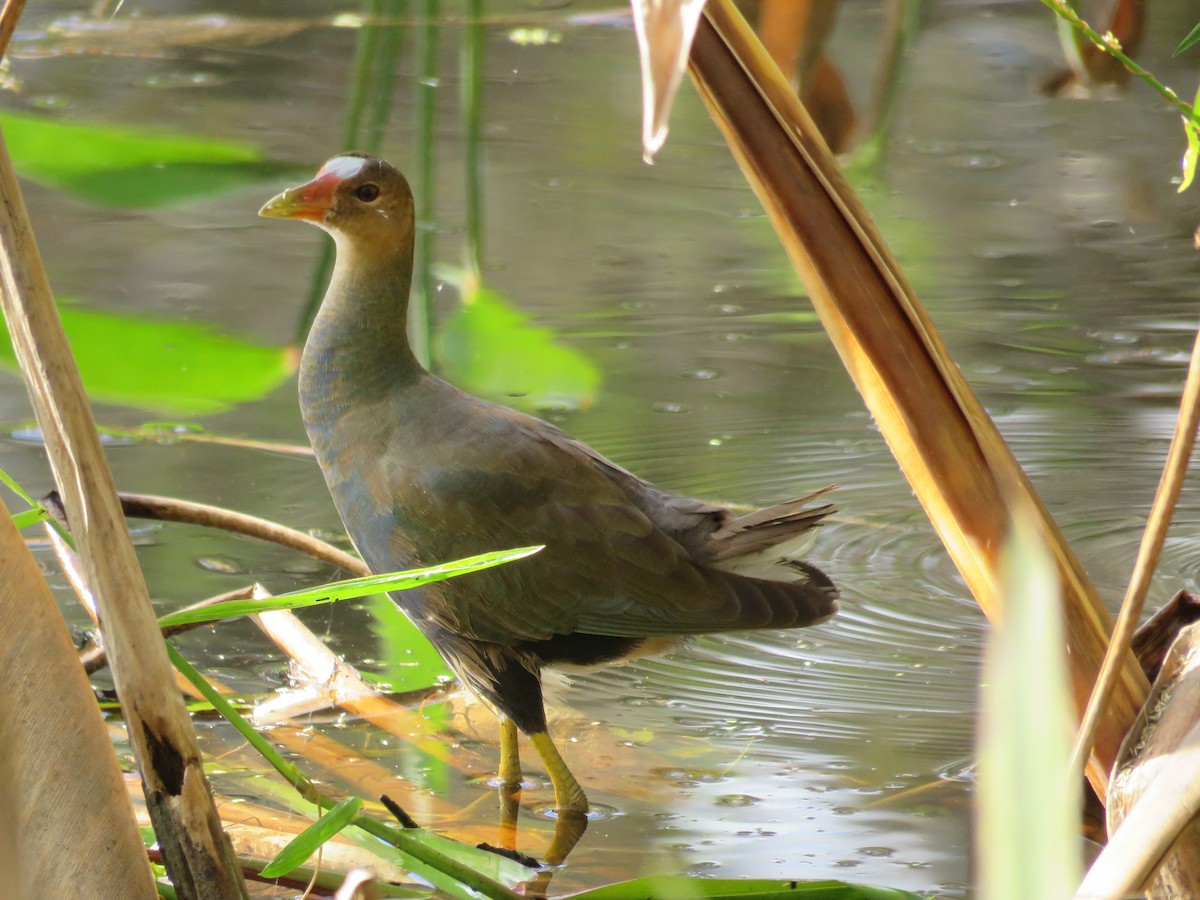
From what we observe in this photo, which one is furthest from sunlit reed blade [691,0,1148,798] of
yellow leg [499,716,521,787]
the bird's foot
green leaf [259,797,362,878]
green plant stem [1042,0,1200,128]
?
yellow leg [499,716,521,787]

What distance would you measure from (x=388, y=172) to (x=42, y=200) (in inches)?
87.7

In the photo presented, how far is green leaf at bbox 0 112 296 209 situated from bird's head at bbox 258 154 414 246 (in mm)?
158

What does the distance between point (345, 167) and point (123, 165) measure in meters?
0.34

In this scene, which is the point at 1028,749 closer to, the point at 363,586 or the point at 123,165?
the point at 363,586

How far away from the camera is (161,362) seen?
202cm

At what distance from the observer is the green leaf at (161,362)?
1.94 meters

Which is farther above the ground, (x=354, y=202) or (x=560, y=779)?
(x=354, y=202)

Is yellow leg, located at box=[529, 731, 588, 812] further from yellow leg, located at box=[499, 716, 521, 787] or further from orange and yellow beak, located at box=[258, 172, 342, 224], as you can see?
orange and yellow beak, located at box=[258, 172, 342, 224]

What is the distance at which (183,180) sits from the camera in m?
1.67

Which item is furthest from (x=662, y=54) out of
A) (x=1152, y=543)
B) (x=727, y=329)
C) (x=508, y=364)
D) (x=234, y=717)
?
(x=727, y=329)

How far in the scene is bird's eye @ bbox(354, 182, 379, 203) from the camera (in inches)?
A: 75.4

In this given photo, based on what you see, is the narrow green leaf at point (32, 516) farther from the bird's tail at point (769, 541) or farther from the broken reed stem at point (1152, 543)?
the bird's tail at point (769, 541)

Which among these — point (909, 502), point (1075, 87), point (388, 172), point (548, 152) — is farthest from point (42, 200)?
point (1075, 87)

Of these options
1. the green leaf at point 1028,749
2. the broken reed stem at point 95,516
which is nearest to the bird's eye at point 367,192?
the broken reed stem at point 95,516
